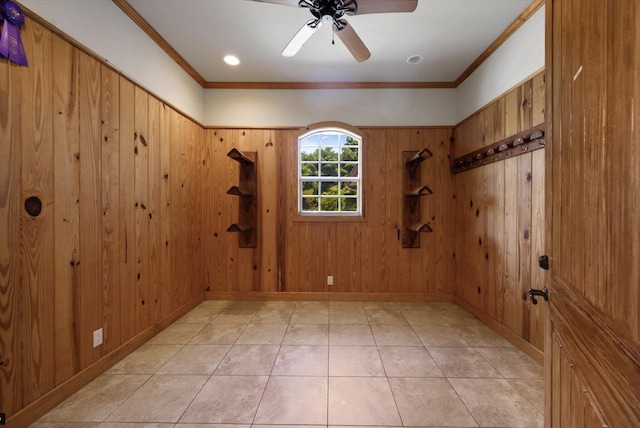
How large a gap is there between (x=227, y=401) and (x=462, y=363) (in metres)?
1.79

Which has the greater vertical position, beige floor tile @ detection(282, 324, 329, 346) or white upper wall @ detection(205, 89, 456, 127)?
white upper wall @ detection(205, 89, 456, 127)

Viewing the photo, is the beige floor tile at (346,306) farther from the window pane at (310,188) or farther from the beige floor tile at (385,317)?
the window pane at (310,188)

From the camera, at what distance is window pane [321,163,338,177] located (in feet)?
11.3

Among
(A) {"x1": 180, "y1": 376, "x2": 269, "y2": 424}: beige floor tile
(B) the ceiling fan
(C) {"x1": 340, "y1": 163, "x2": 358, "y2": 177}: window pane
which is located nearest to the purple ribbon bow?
(B) the ceiling fan

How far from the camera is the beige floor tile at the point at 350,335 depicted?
2279 millimetres

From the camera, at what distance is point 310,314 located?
114 inches

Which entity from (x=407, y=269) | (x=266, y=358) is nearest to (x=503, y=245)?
(x=407, y=269)

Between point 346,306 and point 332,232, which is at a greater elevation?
point 332,232

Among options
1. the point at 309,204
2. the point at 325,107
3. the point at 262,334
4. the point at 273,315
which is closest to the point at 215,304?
the point at 273,315

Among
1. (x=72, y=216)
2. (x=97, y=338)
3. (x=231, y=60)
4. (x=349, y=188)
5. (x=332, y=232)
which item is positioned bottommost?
(x=97, y=338)

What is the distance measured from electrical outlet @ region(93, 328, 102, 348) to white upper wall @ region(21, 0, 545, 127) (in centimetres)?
204

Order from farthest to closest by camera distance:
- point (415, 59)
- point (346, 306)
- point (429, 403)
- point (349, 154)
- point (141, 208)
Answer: point (349, 154) → point (346, 306) → point (415, 59) → point (141, 208) → point (429, 403)

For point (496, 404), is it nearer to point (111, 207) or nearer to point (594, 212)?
point (594, 212)

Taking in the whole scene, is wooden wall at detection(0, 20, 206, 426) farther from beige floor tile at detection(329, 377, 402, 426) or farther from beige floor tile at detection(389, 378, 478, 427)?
beige floor tile at detection(389, 378, 478, 427)
